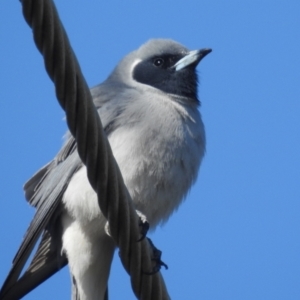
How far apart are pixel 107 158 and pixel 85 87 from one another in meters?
0.39

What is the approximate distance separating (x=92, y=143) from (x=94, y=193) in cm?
194

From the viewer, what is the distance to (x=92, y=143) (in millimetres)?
3754

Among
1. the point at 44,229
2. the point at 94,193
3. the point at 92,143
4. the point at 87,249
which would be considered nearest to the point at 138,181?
the point at 94,193

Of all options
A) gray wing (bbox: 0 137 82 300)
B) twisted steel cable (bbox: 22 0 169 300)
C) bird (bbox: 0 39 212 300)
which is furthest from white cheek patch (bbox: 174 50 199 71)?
twisted steel cable (bbox: 22 0 169 300)

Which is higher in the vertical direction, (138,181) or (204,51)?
(204,51)

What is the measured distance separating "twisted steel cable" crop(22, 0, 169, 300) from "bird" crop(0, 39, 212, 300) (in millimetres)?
1382

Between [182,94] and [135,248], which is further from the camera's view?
[182,94]

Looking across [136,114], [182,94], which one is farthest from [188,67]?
[136,114]

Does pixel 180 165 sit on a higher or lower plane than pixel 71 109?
lower

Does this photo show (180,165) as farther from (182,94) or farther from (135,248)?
(135,248)

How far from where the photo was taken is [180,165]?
228 inches

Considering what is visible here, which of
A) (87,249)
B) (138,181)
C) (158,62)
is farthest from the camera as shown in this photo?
(158,62)

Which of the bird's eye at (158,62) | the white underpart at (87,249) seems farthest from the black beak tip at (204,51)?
the white underpart at (87,249)

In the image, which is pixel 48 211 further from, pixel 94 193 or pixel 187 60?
pixel 187 60
